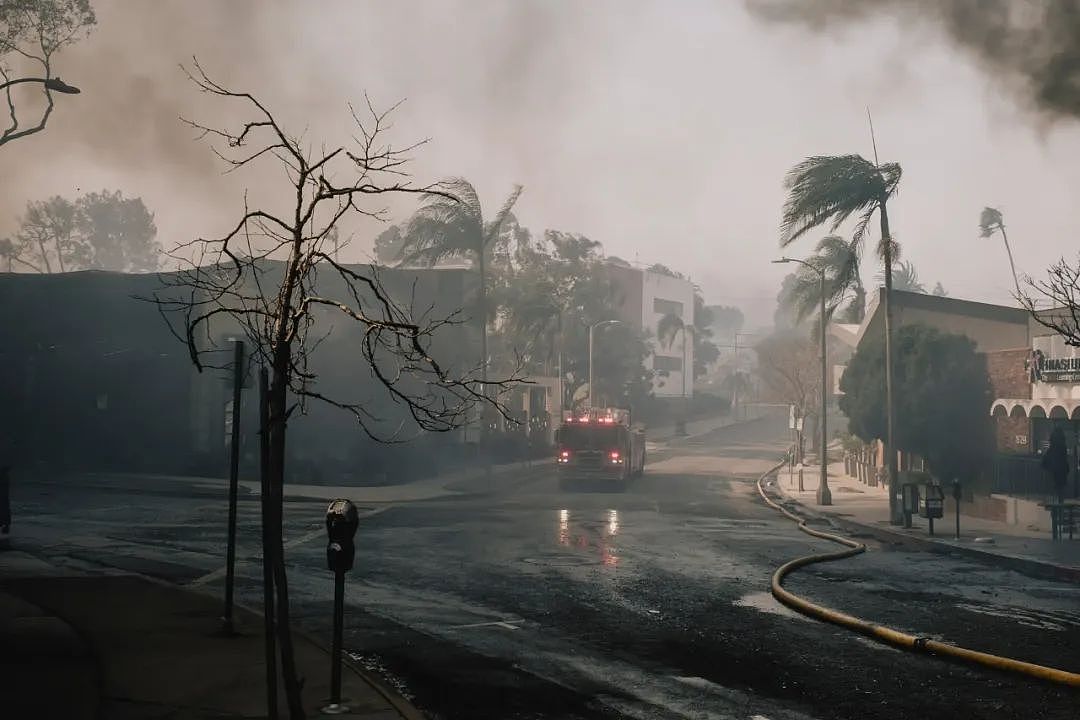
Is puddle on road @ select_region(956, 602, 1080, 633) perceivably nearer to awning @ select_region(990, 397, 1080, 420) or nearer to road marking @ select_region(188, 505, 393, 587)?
road marking @ select_region(188, 505, 393, 587)

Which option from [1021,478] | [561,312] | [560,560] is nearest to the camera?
[560,560]

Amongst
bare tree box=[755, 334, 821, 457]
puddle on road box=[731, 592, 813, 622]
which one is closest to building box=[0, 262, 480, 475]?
puddle on road box=[731, 592, 813, 622]

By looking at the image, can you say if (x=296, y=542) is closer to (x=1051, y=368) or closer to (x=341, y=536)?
(x=341, y=536)

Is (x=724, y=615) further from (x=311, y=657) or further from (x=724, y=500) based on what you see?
(x=724, y=500)

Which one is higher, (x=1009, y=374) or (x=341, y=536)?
(x=1009, y=374)

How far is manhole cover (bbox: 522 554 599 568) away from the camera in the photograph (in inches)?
700

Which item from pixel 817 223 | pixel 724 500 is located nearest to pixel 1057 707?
pixel 817 223

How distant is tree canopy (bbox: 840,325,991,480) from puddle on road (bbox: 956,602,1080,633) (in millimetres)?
16089

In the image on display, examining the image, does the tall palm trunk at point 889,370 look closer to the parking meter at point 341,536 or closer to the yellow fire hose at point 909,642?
the yellow fire hose at point 909,642

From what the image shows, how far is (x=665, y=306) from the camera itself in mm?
128875

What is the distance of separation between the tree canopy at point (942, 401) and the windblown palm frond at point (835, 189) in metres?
4.70

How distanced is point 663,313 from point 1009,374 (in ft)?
329

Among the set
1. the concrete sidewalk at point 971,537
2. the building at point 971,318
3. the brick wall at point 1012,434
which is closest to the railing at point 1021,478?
the brick wall at point 1012,434

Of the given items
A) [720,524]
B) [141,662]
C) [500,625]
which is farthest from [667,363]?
[141,662]
